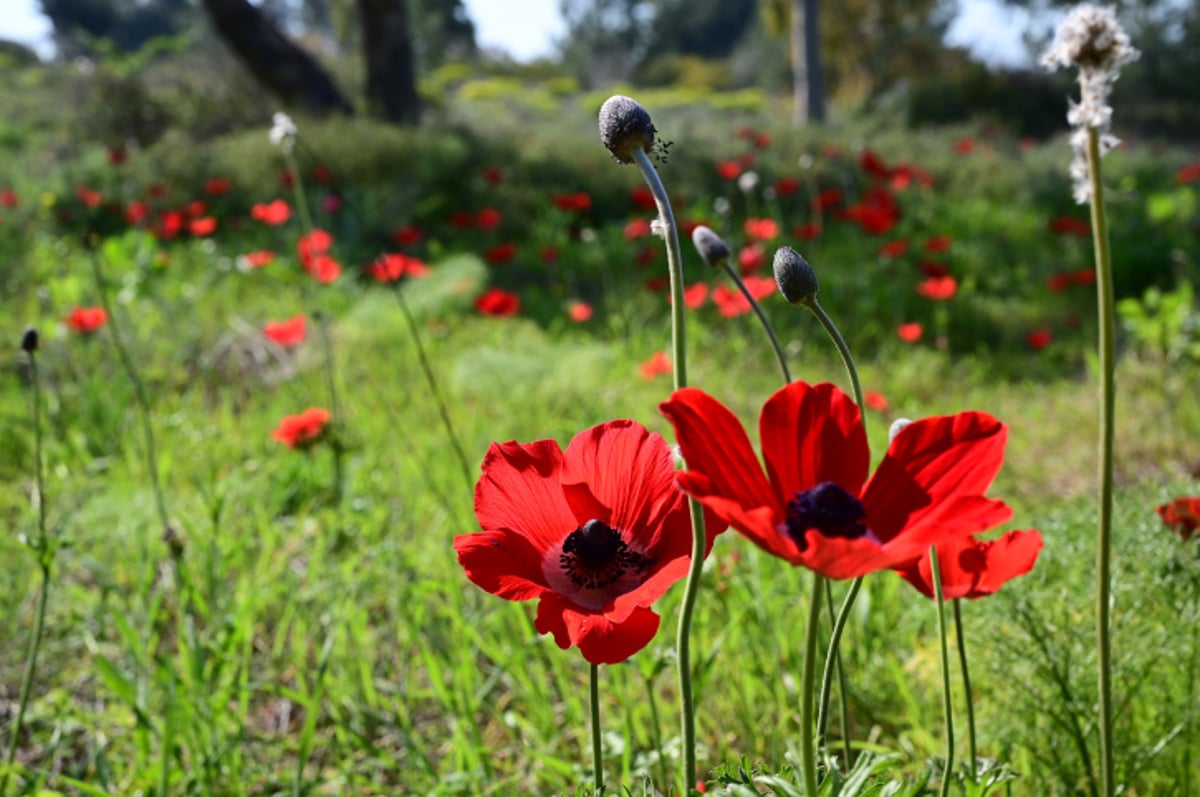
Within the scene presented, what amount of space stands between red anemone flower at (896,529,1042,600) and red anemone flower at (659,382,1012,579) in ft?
0.60

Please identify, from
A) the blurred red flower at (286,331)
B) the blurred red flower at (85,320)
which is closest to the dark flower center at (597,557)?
the blurred red flower at (286,331)

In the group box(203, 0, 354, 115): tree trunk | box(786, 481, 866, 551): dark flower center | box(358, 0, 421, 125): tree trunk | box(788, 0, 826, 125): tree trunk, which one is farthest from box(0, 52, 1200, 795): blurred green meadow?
box(788, 0, 826, 125): tree trunk

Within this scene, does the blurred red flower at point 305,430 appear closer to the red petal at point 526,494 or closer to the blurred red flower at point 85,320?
the blurred red flower at point 85,320

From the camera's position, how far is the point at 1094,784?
1082 mm

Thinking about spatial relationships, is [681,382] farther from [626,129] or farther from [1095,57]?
[1095,57]

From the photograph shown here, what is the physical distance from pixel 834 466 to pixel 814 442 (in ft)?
0.08

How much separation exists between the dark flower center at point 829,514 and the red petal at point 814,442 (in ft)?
0.09

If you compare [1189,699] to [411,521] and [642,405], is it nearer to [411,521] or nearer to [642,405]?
[411,521]

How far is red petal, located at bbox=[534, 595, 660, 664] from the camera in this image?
652mm

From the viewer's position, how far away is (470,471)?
252cm

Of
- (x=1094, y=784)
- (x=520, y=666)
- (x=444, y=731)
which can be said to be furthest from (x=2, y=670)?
(x=1094, y=784)

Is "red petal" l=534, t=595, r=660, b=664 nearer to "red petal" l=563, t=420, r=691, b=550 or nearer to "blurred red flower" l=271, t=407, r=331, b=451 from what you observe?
"red petal" l=563, t=420, r=691, b=550

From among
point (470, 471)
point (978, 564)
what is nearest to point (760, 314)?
point (978, 564)

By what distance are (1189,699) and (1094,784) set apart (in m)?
0.16
